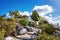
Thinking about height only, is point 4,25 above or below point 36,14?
below

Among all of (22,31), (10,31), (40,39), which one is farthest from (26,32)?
(40,39)

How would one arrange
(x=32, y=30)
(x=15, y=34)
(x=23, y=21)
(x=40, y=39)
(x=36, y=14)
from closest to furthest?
(x=40, y=39) → (x=15, y=34) → (x=32, y=30) → (x=23, y=21) → (x=36, y=14)

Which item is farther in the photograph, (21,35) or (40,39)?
(21,35)

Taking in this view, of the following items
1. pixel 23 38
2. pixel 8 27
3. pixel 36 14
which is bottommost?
pixel 23 38

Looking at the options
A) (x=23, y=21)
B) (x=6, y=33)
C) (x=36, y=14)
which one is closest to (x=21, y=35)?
(x=6, y=33)

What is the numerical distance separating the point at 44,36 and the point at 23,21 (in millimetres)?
26019

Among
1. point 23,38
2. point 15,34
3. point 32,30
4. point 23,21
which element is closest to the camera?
point 23,38

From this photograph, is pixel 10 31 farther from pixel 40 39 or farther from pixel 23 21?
pixel 40 39

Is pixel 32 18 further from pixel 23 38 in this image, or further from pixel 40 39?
pixel 40 39

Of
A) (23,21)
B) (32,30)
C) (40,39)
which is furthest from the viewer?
(23,21)

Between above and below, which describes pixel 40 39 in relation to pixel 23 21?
below

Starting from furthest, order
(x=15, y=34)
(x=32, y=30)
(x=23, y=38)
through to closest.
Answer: (x=32, y=30), (x=15, y=34), (x=23, y=38)

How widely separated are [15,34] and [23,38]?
3544mm

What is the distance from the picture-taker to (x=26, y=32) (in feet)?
127
